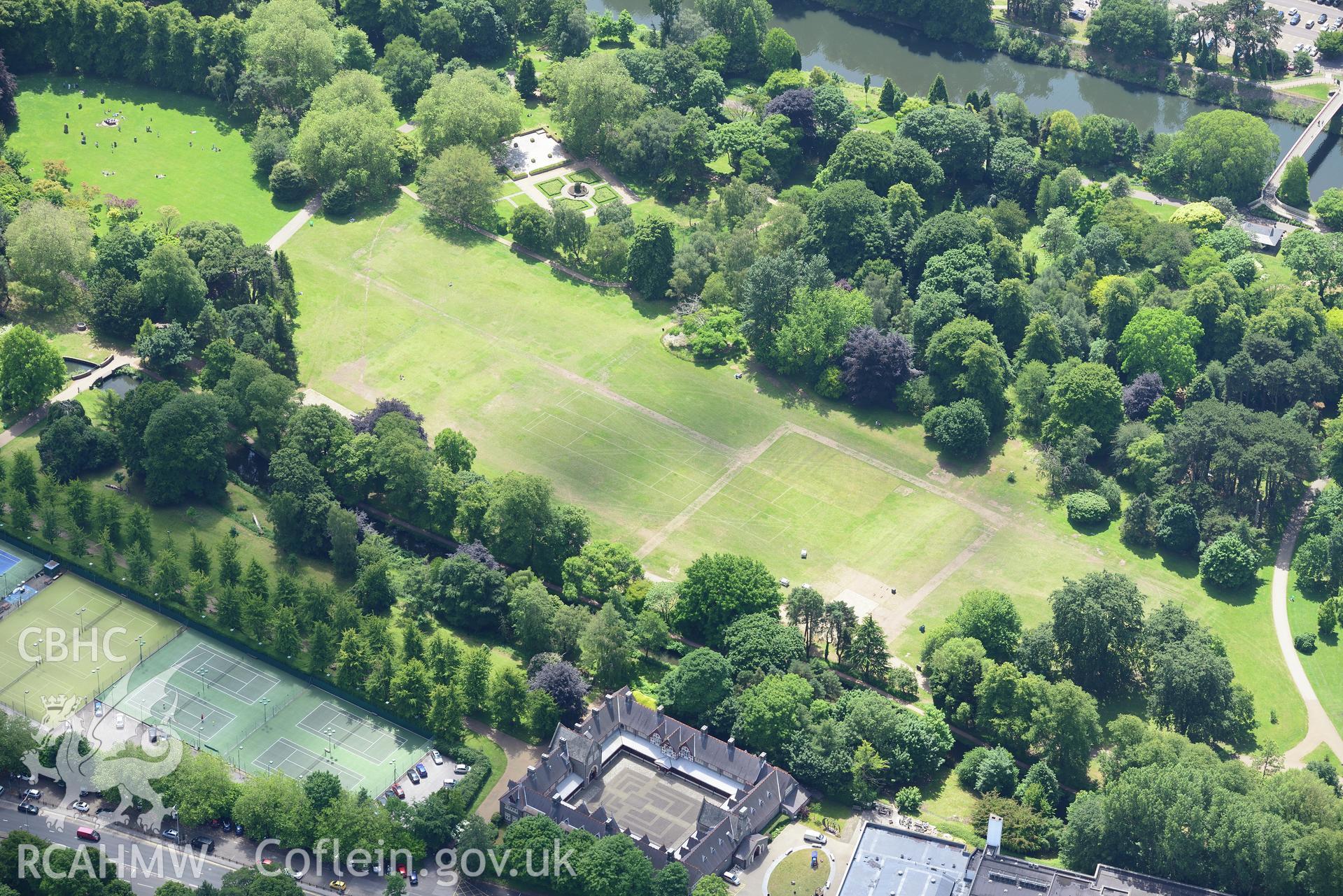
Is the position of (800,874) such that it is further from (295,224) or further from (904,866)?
(295,224)

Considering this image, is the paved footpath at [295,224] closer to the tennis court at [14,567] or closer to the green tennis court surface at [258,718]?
the tennis court at [14,567]

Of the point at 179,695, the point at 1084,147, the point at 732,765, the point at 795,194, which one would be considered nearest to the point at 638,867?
the point at 732,765

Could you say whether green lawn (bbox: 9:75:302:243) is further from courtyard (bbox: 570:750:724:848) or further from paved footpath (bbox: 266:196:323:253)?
courtyard (bbox: 570:750:724:848)

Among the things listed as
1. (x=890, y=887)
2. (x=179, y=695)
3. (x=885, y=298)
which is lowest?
(x=179, y=695)

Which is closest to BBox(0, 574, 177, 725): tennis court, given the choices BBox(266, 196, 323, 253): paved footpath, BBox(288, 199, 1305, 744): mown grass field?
BBox(288, 199, 1305, 744): mown grass field

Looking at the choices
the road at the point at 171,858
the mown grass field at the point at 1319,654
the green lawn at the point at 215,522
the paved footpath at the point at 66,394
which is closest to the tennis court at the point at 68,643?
the green lawn at the point at 215,522

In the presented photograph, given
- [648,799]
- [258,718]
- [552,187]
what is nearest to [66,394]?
[258,718]

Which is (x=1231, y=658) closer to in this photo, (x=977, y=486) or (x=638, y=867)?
(x=977, y=486)
